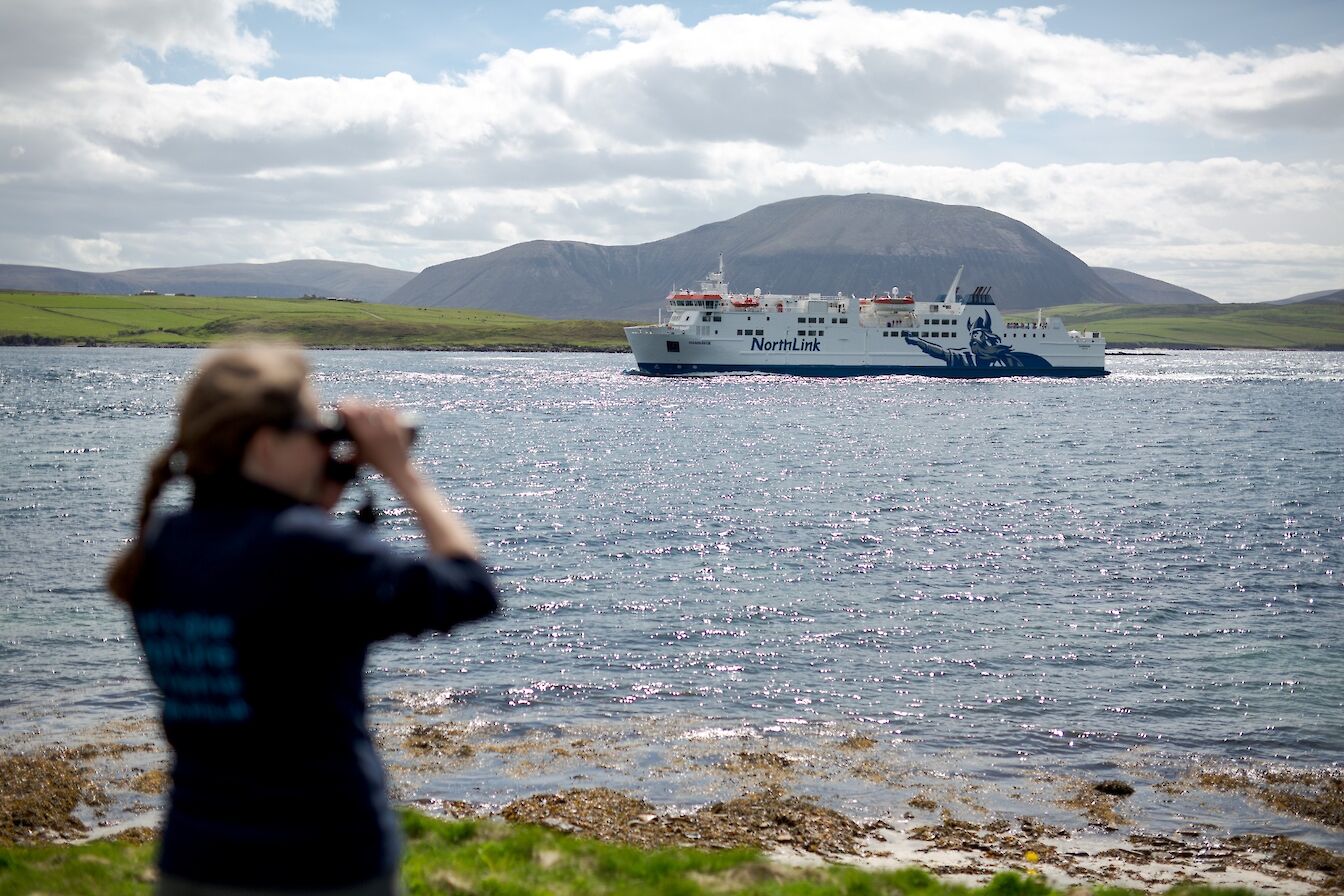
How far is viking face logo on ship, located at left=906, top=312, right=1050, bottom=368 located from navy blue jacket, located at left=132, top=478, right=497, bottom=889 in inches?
4718

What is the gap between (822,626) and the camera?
70.0 feet

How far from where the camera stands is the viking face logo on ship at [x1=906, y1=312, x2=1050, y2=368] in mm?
121000

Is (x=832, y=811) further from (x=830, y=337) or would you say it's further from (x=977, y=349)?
(x=977, y=349)

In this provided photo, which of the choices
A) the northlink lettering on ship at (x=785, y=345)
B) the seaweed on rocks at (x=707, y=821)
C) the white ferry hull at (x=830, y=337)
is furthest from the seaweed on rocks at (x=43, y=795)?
the northlink lettering on ship at (x=785, y=345)

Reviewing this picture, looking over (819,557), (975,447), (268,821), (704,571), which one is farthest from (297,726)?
(975,447)

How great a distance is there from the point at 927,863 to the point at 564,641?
9908mm

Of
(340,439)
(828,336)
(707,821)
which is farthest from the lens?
(828,336)

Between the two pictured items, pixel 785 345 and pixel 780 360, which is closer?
pixel 785 345

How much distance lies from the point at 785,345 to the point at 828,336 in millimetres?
4903

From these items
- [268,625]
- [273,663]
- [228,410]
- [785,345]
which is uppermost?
[785,345]

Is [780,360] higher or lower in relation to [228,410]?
higher

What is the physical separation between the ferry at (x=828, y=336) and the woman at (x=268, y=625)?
107673 millimetres

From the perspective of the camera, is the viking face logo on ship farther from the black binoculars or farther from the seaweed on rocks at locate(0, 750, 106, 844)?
the black binoculars

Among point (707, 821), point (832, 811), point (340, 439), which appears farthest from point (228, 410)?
point (832, 811)
